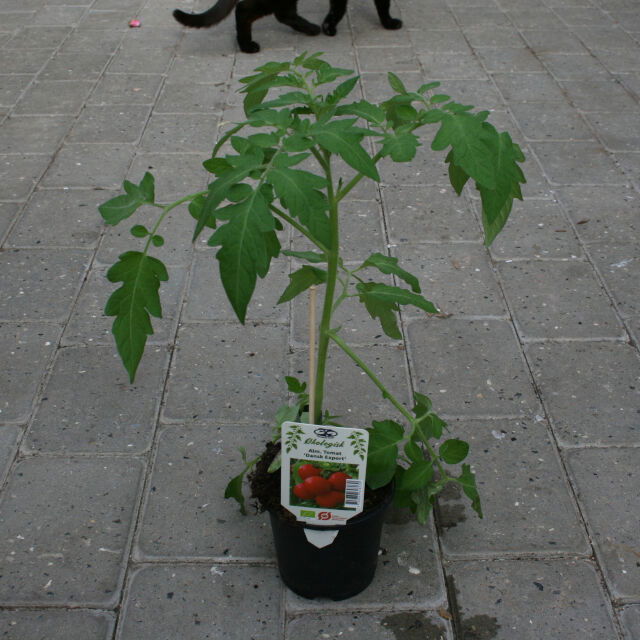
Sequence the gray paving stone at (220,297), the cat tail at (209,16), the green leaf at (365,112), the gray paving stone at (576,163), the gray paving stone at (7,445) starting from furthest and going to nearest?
the cat tail at (209,16) → the gray paving stone at (576,163) → the gray paving stone at (220,297) → the gray paving stone at (7,445) → the green leaf at (365,112)

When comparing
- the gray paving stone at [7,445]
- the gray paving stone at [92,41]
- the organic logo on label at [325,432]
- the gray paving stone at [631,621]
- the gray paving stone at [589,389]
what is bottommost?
the gray paving stone at [92,41]

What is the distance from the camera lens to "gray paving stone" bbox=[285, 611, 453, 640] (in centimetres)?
214

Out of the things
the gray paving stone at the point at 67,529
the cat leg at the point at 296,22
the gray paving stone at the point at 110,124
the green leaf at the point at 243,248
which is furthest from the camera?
the cat leg at the point at 296,22

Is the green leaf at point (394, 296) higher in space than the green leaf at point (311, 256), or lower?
lower

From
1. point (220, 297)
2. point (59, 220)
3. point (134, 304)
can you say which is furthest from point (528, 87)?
point (134, 304)

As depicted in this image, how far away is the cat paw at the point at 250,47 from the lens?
6078 mm

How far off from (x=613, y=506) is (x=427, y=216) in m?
1.92

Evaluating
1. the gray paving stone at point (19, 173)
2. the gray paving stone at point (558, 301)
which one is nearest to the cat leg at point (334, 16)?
the gray paving stone at point (19, 173)

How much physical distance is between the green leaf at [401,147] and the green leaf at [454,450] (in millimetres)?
803

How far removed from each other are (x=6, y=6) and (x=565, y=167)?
202 inches

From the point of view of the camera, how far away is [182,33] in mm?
6508

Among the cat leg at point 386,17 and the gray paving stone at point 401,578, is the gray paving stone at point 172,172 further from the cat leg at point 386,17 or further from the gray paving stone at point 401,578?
A: the cat leg at point 386,17

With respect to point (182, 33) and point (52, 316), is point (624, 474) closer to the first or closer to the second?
point (52, 316)

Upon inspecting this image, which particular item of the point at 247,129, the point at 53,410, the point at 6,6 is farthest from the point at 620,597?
the point at 6,6
